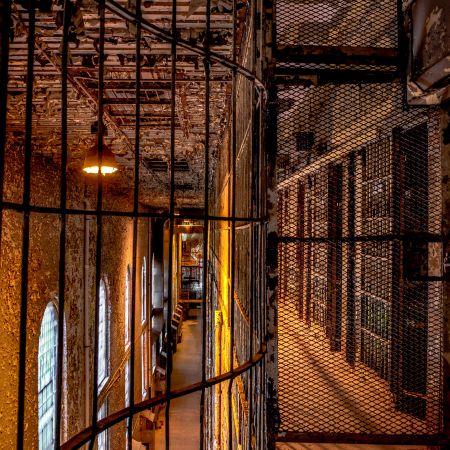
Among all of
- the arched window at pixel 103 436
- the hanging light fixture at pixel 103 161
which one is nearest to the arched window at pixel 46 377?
the arched window at pixel 103 436

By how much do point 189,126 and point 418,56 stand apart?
436 cm

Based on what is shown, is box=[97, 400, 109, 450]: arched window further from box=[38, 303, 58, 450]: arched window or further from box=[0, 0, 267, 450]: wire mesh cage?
box=[38, 303, 58, 450]: arched window

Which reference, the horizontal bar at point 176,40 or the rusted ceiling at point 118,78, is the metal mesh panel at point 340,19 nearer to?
the horizontal bar at point 176,40

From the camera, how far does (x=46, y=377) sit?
6812 mm

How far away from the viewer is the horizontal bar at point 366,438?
2.50m

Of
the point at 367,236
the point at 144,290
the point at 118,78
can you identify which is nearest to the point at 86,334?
the point at 118,78

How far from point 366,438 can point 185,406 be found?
13237 millimetres

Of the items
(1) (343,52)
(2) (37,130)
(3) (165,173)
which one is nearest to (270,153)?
(1) (343,52)

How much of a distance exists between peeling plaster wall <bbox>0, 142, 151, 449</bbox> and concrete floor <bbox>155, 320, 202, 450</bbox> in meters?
1.92

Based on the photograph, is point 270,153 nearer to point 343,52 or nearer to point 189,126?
point 343,52

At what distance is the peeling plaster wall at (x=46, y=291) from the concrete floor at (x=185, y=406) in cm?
192

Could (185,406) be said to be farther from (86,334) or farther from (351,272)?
(351,272)

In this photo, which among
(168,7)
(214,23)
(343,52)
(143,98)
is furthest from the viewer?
(143,98)

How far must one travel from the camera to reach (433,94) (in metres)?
2.59
